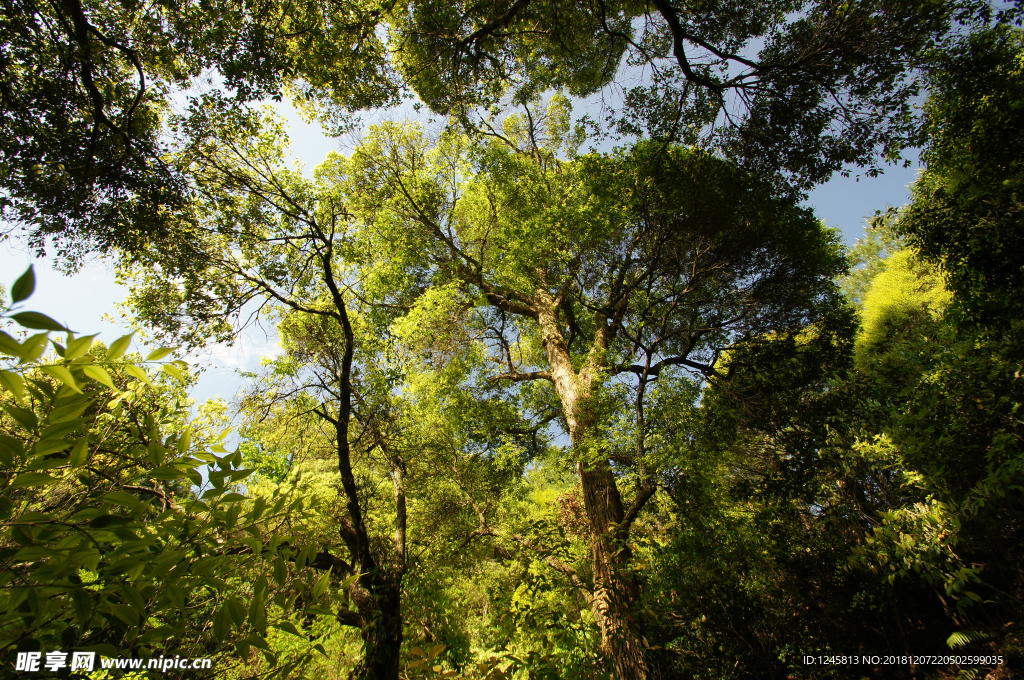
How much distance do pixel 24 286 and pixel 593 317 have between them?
7.95 metres

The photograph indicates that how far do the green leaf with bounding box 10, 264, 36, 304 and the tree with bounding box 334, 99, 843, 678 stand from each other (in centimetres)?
486

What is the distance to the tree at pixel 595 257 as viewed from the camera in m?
6.06

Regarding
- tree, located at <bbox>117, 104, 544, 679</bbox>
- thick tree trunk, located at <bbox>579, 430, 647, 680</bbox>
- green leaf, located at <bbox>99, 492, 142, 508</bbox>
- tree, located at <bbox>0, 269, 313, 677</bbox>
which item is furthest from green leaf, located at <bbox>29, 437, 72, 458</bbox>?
thick tree trunk, located at <bbox>579, 430, 647, 680</bbox>

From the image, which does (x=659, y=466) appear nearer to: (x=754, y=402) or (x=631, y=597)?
(x=631, y=597)

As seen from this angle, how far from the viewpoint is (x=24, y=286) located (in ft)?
2.10

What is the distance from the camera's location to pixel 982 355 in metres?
4.25

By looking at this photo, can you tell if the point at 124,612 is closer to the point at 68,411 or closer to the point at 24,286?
the point at 68,411

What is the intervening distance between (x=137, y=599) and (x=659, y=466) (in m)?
4.94

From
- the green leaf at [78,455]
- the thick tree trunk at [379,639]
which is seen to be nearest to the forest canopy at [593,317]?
the thick tree trunk at [379,639]

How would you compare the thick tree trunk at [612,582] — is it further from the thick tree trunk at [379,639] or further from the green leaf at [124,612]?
the green leaf at [124,612]

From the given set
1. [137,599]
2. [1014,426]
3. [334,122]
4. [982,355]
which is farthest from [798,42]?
[137,599]

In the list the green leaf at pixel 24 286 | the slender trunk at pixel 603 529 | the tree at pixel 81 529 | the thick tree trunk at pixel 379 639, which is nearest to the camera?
the green leaf at pixel 24 286

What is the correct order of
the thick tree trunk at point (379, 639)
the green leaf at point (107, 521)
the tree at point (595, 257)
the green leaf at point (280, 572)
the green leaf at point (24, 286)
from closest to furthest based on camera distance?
1. the green leaf at point (24, 286)
2. the green leaf at point (107, 521)
3. the green leaf at point (280, 572)
4. the thick tree trunk at point (379, 639)
5. the tree at point (595, 257)

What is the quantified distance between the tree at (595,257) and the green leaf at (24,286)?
4862 millimetres
